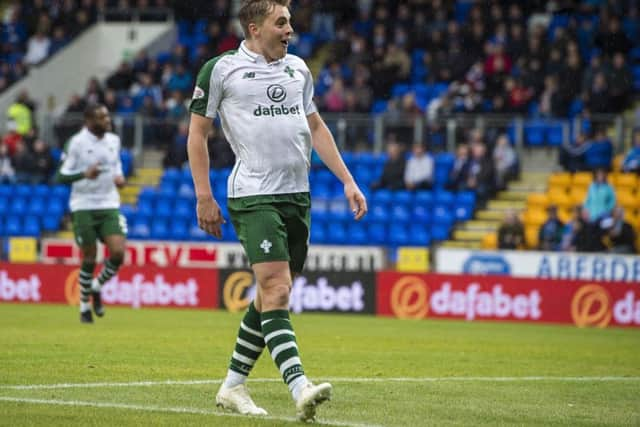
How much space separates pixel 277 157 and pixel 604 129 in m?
17.9

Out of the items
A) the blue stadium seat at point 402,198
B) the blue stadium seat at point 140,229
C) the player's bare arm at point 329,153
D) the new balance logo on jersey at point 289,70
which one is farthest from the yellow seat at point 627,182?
the new balance logo on jersey at point 289,70

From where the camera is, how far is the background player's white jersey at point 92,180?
16.3 meters

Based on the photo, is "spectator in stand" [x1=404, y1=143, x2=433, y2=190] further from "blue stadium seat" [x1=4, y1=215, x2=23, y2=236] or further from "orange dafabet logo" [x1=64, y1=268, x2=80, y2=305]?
"blue stadium seat" [x1=4, y1=215, x2=23, y2=236]

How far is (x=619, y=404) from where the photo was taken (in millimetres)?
8938

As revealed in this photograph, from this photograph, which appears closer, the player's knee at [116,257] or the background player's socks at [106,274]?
the player's knee at [116,257]

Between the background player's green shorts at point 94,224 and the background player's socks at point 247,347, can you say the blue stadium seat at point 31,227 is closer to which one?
the background player's green shorts at point 94,224

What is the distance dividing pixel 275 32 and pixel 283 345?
75.9 inches

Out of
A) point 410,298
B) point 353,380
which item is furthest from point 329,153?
point 410,298

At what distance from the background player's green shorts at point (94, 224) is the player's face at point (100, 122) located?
101 cm

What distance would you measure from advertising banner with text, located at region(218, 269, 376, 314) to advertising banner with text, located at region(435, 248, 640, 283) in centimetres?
187

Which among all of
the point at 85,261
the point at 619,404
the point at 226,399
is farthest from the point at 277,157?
the point at 85,261

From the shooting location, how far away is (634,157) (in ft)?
79.0

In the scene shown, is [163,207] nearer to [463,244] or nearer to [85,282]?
[463,244]

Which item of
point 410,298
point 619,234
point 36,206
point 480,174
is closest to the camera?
point 410,298
